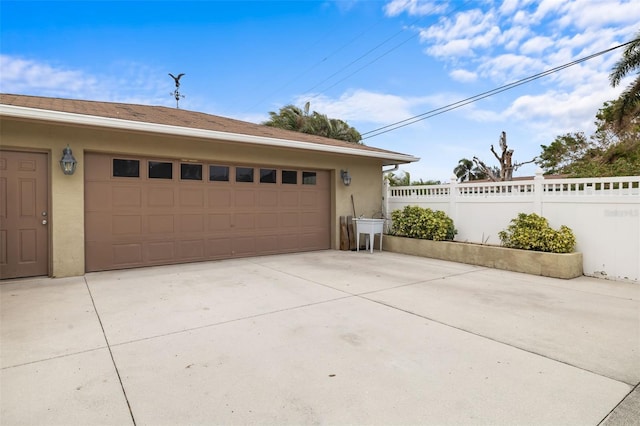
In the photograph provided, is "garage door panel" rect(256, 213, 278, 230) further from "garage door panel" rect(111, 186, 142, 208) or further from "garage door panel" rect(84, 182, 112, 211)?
"garage door panel" rect(84, 182, 112, 211)

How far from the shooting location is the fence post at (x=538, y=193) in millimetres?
6786

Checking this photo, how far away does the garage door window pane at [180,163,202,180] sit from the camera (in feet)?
23.5

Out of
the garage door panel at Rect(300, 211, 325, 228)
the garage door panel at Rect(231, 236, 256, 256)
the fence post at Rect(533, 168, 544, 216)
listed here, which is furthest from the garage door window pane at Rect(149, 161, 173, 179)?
the fence post at Rect(533, 168, 544, 216)

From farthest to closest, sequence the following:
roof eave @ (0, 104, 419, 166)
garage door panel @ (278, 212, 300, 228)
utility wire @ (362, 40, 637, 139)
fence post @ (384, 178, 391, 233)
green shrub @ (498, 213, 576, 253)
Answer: utility wire @ (362, 40, 637, 139) → fence post @ (384, 178, 391, 233) → garage door panel @ (278, 212, 300, 228) → green shrub @ (498, 213, 576, 253) → roof eave @ (0, 104, 419, 166)

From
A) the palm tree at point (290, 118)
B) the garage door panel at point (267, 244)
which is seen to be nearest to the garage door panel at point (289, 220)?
the garage door panel at point (267, 244)

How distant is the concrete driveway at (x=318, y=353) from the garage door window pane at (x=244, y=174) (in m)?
3.13

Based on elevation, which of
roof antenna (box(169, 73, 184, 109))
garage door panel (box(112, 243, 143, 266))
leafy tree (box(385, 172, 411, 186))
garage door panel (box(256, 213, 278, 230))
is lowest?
garage door panel (box(112, 243, 143, 266))

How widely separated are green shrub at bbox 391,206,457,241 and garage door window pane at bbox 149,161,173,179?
545 cm

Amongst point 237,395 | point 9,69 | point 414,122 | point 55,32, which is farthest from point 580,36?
point 9,69

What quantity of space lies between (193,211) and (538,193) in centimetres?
688

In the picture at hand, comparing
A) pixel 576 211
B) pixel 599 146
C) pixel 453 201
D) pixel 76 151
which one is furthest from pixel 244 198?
pixel 599 146

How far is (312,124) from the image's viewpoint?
20578mm

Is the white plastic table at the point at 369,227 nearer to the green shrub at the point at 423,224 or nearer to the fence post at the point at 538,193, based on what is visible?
the green shrub at the point at 423,224

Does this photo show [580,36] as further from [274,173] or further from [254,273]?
[254,273]
